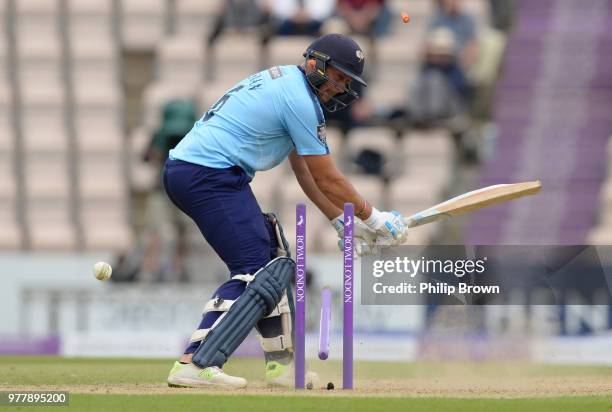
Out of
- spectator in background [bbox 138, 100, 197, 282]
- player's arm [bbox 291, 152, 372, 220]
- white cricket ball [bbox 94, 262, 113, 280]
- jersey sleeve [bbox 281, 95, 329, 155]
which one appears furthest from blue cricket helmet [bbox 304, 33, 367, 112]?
spectator in background [bbox 138, 100, 197, 282]

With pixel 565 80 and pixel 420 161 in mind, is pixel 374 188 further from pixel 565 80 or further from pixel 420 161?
pixel 565 80

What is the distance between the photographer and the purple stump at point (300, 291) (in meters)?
6.46

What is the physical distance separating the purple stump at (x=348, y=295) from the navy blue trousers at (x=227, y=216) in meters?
0.40

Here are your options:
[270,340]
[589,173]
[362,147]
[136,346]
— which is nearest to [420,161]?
[362,147]

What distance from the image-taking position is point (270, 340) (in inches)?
271

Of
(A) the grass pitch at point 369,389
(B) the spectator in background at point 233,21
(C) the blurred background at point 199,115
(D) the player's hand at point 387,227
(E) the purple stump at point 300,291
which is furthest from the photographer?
(B) the spectator in background at point 233,21

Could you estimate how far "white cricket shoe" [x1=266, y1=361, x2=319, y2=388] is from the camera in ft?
22.5

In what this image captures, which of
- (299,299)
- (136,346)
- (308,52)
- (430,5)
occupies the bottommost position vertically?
(136,346)

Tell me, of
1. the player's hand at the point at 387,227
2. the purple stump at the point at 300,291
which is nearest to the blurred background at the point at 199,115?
the player's hand at the point at 387,227

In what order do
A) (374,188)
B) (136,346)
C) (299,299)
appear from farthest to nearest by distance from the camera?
(374,188) → (136,346) → (299,299)

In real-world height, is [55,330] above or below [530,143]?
below

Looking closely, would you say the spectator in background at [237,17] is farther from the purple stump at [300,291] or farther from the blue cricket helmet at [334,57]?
the purple stump at [300,291]

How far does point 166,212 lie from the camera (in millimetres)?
12883

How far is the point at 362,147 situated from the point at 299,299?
6807mm
